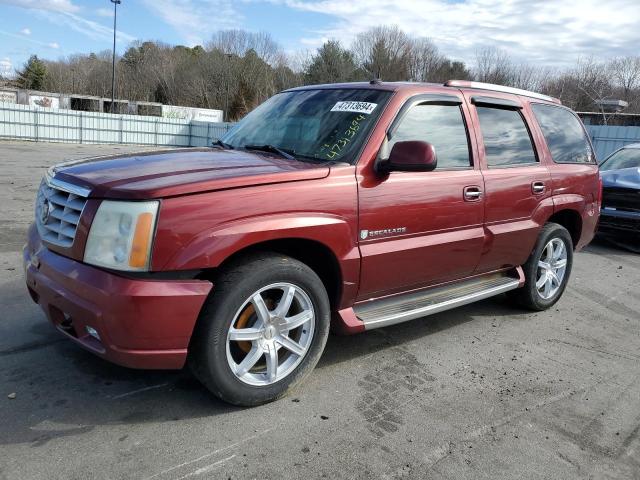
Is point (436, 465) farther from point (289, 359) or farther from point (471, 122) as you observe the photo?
point (471, 122)

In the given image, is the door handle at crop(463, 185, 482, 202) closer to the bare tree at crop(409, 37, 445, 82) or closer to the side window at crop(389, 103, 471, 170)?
the side window at crop(389, 103, 471, 170)

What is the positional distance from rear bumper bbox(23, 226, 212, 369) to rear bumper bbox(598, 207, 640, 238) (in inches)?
312

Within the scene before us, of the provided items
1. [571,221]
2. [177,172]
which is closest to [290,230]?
[177,172]

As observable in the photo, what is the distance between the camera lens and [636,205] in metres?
8.42

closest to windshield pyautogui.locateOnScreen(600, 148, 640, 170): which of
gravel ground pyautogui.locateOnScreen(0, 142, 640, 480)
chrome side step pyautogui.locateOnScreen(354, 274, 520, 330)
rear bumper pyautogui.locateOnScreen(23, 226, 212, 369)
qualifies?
gravel ground pyautogui.locateOnScreen(0, 142, 640, 480)

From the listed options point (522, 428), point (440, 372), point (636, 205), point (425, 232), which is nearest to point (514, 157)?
point (425, 232)

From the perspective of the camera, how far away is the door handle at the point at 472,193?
3943 millimetres

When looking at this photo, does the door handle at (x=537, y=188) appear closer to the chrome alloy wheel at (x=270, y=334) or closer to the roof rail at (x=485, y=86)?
Answer: the roof rail at (x=485, y=86)

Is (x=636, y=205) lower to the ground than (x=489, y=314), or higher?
higher

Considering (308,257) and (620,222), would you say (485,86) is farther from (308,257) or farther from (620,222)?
(620,222)

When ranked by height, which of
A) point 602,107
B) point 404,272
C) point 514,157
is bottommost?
point 404,272

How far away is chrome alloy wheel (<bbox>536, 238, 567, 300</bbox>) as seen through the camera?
16.7 feet

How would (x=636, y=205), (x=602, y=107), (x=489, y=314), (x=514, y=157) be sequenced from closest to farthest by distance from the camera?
(x=514, y=157), (x=489, y=314), (x=636, y=205), (x=602, y=107)

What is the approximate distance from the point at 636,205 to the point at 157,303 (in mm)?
8234
